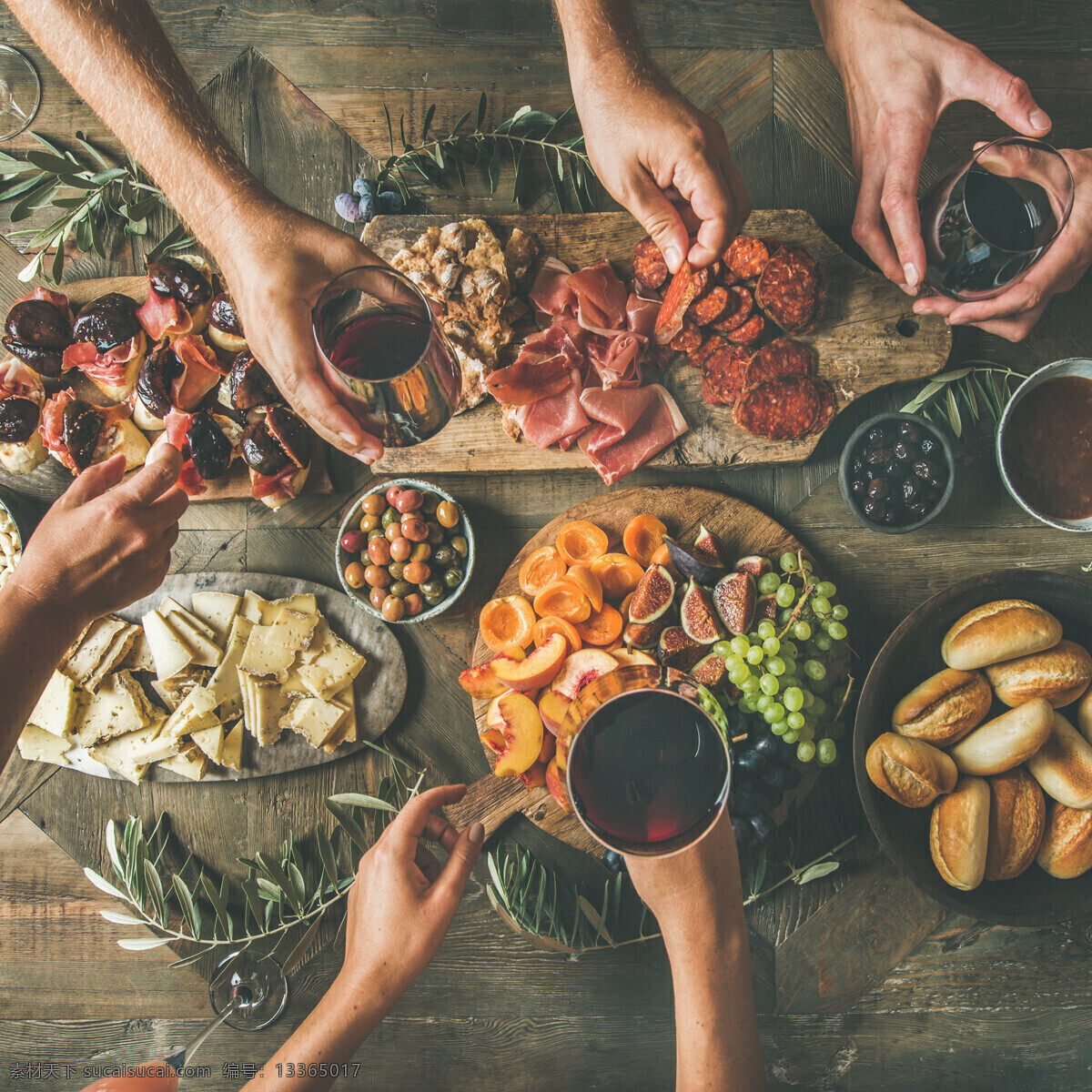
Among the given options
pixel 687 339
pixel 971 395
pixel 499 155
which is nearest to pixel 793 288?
pixel 687 339

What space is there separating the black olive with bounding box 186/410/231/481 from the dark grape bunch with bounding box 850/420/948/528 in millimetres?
1264

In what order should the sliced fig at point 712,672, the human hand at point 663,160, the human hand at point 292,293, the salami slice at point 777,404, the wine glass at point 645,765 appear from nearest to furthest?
the wine glass at point 645,765
the human hand at point 292,293
the human hand at point 663,160
the sliced fig at point 712,672
the salami slice at point 777,404

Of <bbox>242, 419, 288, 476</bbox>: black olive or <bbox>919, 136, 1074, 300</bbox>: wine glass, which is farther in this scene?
<bbox>242, 419, 288, 476</bbox>: black olive

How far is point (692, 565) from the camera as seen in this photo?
1346 mm

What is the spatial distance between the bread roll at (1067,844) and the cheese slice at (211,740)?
1.61 metres

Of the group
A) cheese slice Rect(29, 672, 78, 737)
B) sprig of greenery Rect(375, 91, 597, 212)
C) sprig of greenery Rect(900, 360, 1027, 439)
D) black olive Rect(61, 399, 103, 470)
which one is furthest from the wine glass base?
sprig of greenery Rect(900, 360, 1027, 439)

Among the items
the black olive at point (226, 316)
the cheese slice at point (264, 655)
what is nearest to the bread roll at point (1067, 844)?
the cheese slice at point (264, 655)

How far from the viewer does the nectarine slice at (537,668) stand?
1.32 metres

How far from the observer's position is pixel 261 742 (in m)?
1.48

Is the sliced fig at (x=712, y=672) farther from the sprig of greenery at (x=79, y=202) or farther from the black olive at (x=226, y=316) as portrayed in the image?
the sprig of greenery at (x=79, y=202)

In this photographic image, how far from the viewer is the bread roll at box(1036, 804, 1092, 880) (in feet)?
4.09

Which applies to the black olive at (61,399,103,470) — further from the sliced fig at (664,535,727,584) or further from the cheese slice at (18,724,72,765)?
the sliced fig at (664,535,727,584)

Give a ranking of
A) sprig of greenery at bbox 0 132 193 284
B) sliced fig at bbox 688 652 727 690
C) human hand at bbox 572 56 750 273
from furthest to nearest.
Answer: sprig of greenery at bbox 0 132 193 284 < sliced fig at bbox 688 652 727 690 < human hand at bbox 572 56 750 273

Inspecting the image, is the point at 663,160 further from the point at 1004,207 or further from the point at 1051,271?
the point at 1051,271
